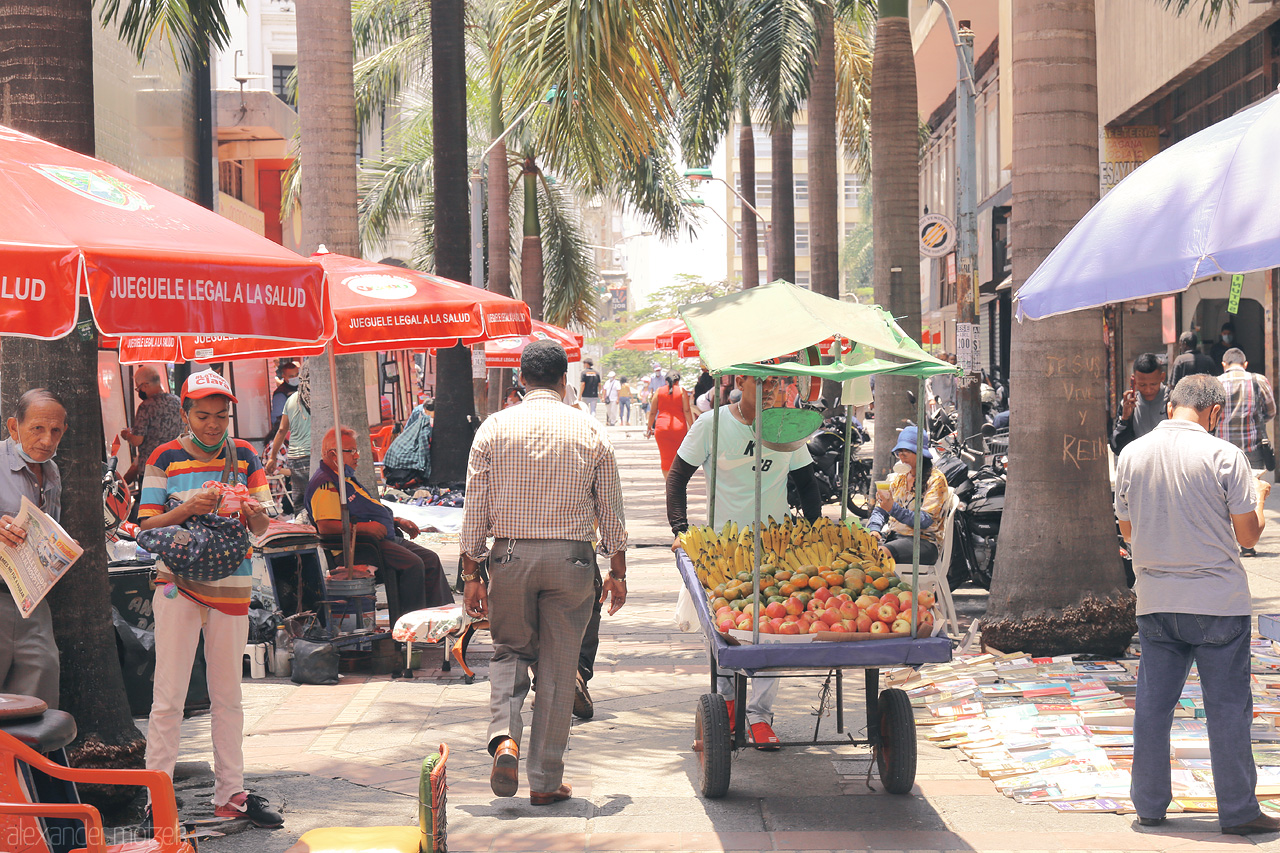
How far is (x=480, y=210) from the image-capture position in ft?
86.3

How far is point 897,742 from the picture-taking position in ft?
19.1

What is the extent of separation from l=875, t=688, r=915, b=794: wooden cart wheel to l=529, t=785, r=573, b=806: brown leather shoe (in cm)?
146

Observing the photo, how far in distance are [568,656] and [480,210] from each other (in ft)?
70.4

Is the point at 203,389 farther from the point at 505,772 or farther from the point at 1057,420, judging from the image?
the point at 1057,420

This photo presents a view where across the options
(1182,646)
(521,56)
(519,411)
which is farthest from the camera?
(521,56)

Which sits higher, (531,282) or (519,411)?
(531,282)

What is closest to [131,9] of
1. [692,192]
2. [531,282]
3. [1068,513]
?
[1068,513]

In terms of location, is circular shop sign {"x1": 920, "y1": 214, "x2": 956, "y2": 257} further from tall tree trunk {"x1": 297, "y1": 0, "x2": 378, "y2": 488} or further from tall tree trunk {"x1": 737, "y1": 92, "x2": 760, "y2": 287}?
tall tree trunk {"x1": 737, "y1": 92, "x2": 760, "y2": 287}

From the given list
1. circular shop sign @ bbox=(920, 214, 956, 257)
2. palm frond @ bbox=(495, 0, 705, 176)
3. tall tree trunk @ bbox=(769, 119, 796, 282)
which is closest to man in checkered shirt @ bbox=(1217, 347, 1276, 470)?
circular shop sign @ bbox=(920, 214, 956, 257)

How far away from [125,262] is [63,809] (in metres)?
1.73

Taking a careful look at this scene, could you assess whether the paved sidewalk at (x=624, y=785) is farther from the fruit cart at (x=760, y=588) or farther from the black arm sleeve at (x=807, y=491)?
the black arm sleeve at (x=807, y=491)

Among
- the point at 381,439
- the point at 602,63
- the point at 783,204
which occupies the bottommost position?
the point at 381,439

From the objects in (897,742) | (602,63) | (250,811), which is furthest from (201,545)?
(602,63)

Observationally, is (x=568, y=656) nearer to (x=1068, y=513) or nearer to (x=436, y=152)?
(x=1068, y=513)
